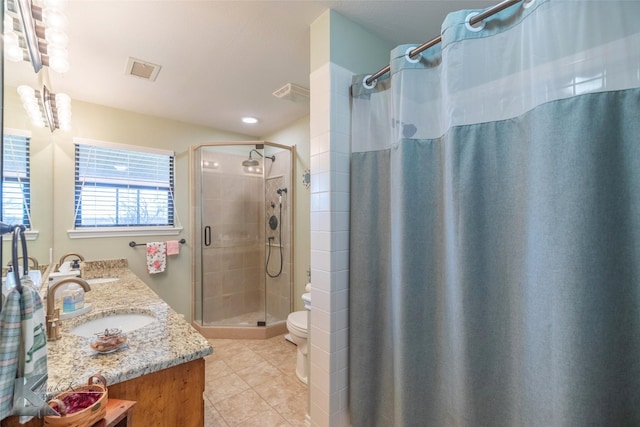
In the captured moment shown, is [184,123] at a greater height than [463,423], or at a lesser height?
greater

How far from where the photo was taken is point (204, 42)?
1723 mm

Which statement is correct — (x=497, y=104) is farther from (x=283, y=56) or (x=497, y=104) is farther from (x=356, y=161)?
(x=283, y=56)

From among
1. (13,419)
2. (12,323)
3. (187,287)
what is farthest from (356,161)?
(187,287)

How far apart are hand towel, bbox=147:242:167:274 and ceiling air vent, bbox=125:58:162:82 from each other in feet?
5.22

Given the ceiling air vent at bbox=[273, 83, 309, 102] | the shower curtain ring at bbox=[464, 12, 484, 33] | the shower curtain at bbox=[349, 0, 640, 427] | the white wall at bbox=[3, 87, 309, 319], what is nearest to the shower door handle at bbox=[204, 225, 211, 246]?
the white wall at bbox=[3, 87, 309, 319]

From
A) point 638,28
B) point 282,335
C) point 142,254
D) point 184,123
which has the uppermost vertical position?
point 184,123

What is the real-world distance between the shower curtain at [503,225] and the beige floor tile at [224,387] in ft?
3.39

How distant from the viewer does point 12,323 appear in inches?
20.4

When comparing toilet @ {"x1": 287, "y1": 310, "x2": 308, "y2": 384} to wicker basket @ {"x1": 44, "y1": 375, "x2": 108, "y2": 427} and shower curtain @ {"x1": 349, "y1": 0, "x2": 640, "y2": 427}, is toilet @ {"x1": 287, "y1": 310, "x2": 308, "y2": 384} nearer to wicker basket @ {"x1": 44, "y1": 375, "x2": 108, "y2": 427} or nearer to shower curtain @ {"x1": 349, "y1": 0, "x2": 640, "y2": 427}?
shower curtain @ {"x1": 349, "y1": 0, "x2": 640, "y2": 427}

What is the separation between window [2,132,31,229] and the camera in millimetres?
1271

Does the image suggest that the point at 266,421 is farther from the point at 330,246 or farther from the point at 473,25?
the point at 473,25

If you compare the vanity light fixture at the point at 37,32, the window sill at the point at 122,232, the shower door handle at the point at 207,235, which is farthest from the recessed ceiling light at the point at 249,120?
the vanity light fixture at the point at 37,32

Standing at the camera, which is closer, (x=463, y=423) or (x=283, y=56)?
(x=463, y=423)

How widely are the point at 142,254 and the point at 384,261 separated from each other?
2581 mm
